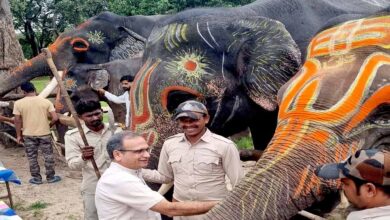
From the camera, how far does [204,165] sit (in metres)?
2.86

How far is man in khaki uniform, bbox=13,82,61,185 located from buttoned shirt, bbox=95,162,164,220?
4.58m

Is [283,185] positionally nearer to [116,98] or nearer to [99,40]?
[116,98]

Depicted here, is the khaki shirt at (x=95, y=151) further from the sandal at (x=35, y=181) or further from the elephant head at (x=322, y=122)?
the sandal at (x=35, y=181)

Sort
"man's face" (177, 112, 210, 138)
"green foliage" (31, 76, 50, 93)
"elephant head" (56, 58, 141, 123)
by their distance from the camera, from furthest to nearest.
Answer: "green foliage" (31, 76, 50, 93) → "elephant head" (56, 58, 141, 123) → "man's face" (177, 112, 210, 138)

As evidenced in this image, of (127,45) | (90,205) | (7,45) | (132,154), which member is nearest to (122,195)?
(132,154)

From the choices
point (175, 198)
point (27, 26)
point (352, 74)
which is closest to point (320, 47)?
point (352, 74)

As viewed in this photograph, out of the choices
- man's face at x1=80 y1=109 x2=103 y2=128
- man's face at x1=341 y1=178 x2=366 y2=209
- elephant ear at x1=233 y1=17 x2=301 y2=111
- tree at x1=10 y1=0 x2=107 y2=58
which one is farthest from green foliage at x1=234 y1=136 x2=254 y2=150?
tree at x1=10 y1=0 x2=107 y2=58

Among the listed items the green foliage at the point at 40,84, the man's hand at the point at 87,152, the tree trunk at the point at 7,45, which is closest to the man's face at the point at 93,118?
the man's hand at the point at 87,152

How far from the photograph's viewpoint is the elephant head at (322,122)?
212 centimetres

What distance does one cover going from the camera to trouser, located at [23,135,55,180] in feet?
22.8

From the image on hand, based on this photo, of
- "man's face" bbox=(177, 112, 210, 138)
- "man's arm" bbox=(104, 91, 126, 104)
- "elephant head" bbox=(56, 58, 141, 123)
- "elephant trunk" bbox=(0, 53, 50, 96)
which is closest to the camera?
"man's face" bbox=(177, 112, 210, 138)

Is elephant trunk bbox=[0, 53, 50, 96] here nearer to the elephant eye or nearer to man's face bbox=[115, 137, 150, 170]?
the elephant eye

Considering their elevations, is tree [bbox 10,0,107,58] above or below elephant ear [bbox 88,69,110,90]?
below

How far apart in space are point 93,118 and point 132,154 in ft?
3.42
